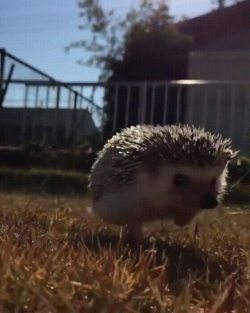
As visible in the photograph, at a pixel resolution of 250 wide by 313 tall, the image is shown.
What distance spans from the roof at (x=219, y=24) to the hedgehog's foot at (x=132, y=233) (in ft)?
29.8

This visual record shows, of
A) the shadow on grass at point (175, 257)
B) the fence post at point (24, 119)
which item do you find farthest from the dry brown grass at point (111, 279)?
the fence post at point (24, 119)

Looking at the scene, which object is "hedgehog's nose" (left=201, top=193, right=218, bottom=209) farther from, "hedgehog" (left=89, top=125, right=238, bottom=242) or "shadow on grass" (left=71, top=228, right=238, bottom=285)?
"shadow on grass" (left=71, top=228, right=238, bottom=285)

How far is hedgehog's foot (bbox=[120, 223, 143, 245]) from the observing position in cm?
363

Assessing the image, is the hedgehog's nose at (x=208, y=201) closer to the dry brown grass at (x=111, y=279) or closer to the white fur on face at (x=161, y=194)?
the white fur on face at (x=161, y=194)

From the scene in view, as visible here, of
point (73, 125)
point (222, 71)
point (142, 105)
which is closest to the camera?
point (142, 105)

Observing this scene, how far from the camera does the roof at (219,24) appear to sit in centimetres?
1267

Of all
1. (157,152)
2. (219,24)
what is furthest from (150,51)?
(157,152)

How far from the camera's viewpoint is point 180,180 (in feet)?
12.7

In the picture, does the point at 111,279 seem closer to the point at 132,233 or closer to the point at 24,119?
the point at 132,233

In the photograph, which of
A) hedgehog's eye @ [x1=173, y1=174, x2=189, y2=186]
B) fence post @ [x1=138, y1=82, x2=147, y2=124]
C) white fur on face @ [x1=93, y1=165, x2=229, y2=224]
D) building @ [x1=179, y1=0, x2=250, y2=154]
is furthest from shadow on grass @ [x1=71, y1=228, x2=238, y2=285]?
fence post @ [x1=138, y1=82, x2=147, y2=124]

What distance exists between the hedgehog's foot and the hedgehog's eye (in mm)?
273

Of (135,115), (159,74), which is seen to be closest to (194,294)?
(135,115)

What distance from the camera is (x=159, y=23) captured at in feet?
55.0

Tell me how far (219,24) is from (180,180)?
9.66m
